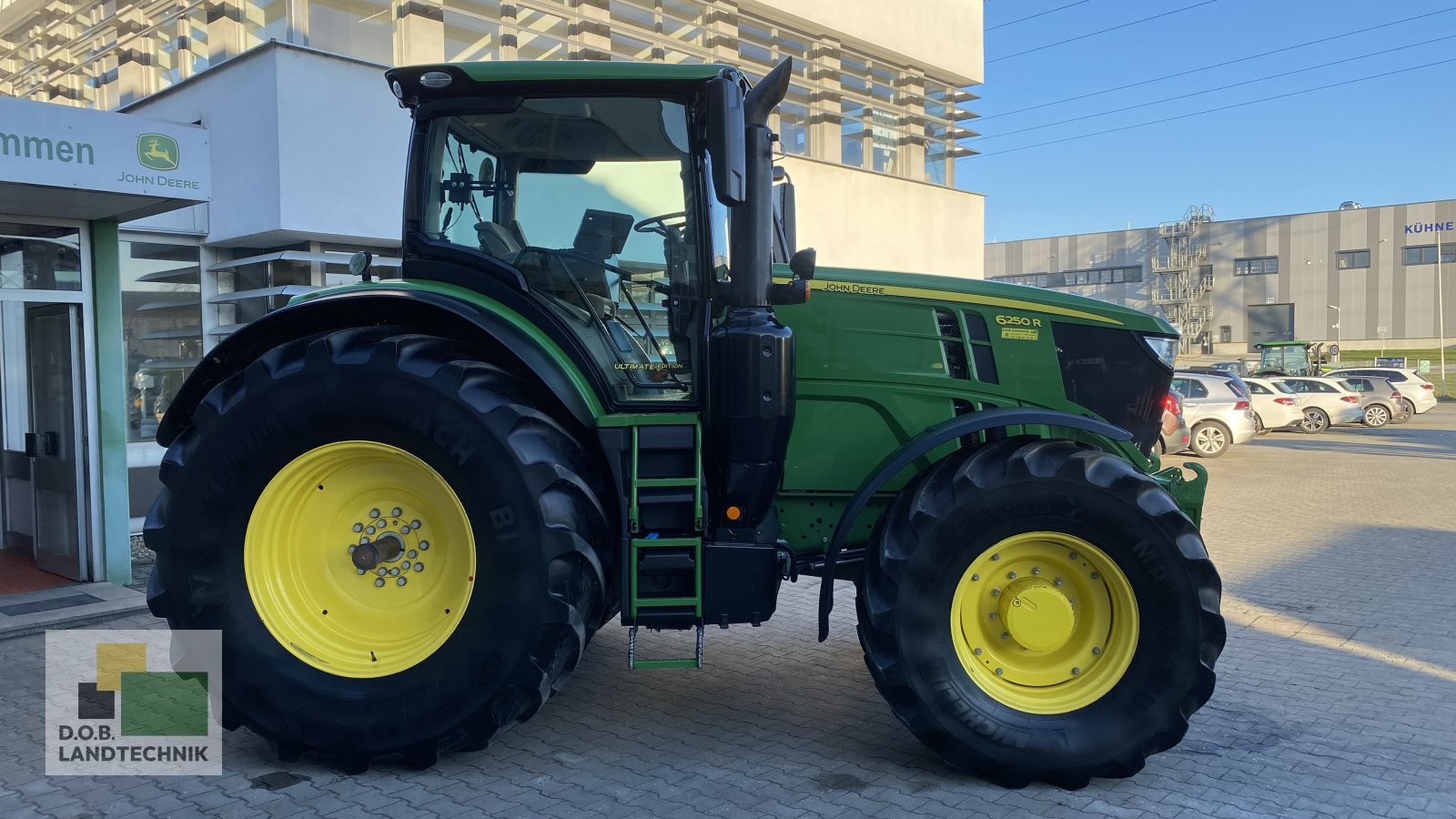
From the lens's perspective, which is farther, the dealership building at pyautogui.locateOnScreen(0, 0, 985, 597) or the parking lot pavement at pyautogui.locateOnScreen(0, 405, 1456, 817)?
the dealership building at pyautogui.locateOnScreen(0, 0, 985, 597)

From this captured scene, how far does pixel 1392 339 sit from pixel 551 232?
6606cm

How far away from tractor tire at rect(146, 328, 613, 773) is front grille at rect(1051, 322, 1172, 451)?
2.21 meters

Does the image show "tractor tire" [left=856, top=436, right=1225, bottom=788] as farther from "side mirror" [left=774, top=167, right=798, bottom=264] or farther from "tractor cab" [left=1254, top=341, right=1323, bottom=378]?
"tractor cab" [left=1254, top=341, right=1323, bottom=378]

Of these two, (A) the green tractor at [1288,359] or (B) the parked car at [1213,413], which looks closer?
(B) the parked car at [1213,413]

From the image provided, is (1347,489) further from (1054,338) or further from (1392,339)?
(1392,339)

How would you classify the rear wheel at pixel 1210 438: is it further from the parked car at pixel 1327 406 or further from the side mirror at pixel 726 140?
the side mirror at pixel 726 140

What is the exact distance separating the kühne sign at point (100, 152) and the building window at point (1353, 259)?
6566cm

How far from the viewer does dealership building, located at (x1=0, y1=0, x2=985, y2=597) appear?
7.29 meters

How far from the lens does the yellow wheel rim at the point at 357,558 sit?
4.14m

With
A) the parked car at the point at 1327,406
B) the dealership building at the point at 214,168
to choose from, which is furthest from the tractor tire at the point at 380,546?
the parked car at the point at 1327,406

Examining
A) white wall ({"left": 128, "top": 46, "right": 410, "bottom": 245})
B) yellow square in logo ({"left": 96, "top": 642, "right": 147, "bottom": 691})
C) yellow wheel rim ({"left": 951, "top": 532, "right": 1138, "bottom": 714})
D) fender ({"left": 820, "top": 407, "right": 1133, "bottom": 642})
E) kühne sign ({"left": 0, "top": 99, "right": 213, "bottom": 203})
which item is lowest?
yellow square in logo ({"left": 96, "top": 642, "right": 147, "bottom": 691})

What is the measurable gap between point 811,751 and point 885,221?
16.1 m

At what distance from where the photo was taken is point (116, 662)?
220 inches

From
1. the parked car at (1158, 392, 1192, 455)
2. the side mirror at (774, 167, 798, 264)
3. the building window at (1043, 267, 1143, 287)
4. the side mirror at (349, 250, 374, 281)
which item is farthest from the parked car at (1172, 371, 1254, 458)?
the building window at (1043, 267, 1143, 287)
